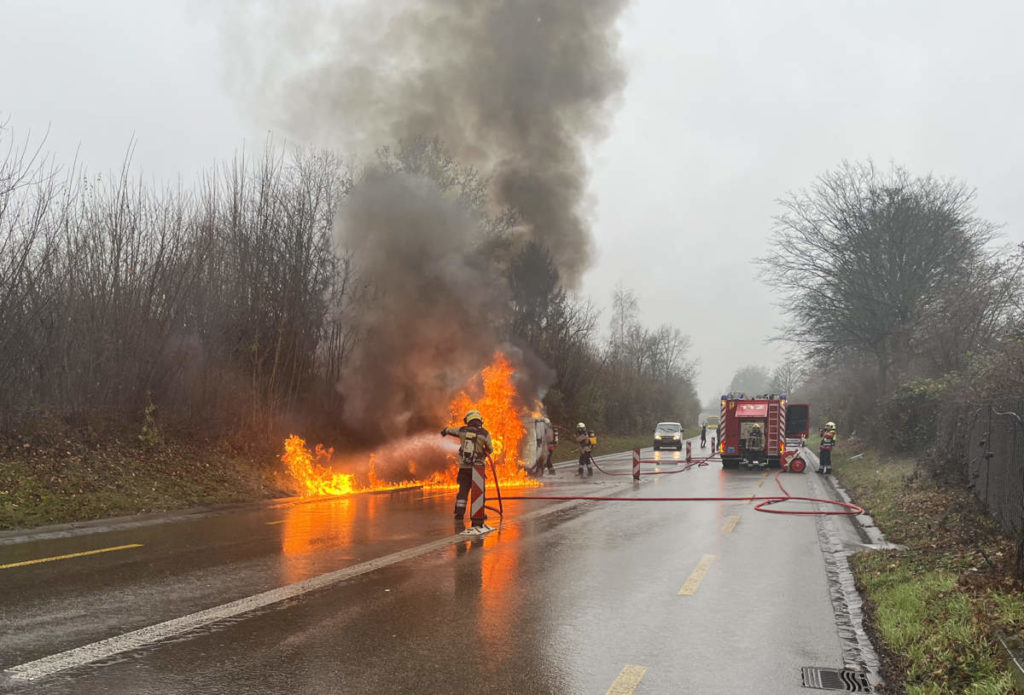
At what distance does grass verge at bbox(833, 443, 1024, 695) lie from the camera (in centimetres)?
471

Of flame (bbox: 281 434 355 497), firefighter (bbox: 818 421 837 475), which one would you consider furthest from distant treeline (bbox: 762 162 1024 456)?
flame (bbox: 281 434 355 497)

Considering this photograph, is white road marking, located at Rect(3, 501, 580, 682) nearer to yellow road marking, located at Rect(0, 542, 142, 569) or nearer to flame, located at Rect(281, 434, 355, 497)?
yellow road marking, located at Rect(0, 542, 142, 569)

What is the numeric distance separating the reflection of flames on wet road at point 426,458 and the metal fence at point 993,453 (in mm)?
9695

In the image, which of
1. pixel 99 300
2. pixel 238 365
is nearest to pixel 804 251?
pixel 238 365

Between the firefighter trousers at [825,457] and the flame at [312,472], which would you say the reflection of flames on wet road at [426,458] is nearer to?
the flame at [312,472]

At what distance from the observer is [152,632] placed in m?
5.22

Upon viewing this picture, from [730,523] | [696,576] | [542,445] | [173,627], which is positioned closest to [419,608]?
[173,627]

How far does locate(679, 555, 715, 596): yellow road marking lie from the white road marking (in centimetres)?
295

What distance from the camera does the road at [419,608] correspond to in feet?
14.7

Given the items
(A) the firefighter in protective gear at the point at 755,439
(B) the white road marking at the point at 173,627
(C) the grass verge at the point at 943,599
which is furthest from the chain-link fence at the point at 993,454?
(A) the firefighter in protective gear at the point at 755,439

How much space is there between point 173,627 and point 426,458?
48.2ft

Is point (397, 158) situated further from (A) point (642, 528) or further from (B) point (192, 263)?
(A) point (642, 528)

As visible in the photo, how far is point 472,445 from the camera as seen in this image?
36.7ft

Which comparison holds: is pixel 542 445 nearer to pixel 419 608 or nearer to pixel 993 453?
pixel 993 453
